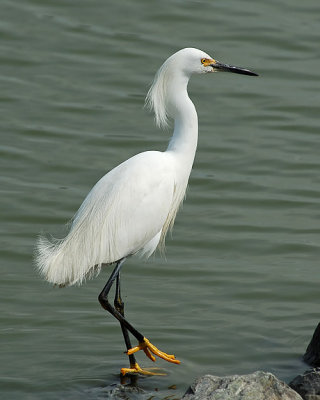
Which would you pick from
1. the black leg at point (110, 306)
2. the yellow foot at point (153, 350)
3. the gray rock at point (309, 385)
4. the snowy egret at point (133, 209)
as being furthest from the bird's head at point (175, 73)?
the gray rock at point (309, 385)

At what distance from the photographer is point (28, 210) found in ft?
26.7

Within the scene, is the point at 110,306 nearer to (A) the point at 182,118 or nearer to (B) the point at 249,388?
(A) the point at 182,118

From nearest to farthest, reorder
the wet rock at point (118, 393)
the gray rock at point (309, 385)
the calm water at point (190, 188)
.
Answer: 1. the gray rock at point (309, 385)
2. the wet rock at point (118, 393)
3. the calm water at point (190, 188)

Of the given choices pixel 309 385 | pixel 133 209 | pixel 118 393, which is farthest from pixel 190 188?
pixel 309 385

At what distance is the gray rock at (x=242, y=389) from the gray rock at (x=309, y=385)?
256 millimetres

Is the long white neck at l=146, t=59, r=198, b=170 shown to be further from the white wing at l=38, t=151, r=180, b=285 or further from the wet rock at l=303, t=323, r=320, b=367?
the wet rock at l=303, t=323, r=320, b=367

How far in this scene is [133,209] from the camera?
5727 millimetres

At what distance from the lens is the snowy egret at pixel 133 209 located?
18.5 ft

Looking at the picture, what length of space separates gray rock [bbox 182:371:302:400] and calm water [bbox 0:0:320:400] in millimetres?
868

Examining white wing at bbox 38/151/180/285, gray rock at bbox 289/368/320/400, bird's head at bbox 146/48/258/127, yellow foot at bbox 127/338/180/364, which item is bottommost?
yellow foot at bbox 127/338/180/364

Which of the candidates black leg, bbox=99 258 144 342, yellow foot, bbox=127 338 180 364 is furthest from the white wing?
yellow foot, bbox=127 338 180 364

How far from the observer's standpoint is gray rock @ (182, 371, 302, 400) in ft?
14.4

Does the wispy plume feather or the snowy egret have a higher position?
the wispy plume feather

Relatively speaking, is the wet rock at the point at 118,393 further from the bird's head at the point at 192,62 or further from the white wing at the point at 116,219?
the bird's head at the point at 192,62
